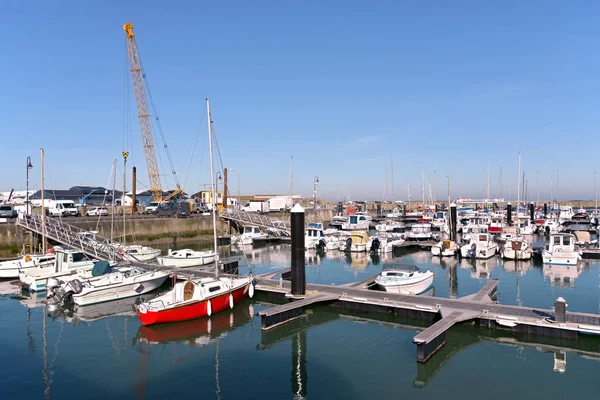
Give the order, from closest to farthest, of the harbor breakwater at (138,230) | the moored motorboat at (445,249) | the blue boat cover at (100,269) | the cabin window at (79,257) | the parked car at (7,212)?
1. the blue boat cover at (100,269)
2. the cabin window at (79,257)
3. the harbor breakwater at (138,230)
4. the moored motorboat at (445,249)
5. the parked car at (7,212)

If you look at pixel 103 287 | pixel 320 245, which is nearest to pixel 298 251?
pixel 103 287

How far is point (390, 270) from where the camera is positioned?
30.6 metres

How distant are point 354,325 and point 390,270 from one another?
7596 millimetres

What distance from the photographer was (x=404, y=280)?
96.5ft

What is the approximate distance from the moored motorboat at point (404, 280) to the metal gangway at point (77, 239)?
24.9m

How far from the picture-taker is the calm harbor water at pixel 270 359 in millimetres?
16281

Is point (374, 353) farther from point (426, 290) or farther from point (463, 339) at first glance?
point (426, 290)

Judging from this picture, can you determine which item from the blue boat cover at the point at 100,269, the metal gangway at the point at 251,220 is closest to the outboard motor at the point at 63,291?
the blue boat cover at the point at 100,269

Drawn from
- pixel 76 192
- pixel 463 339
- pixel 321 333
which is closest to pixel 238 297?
pixel 321 333

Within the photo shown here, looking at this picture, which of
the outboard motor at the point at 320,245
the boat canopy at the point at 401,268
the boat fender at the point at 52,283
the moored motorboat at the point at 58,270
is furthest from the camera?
the outboard motor at the point at 320,245

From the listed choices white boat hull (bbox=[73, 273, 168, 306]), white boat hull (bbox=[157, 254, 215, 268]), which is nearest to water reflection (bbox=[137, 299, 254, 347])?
white boat hull (bbox=[73, 273, 168, 306])

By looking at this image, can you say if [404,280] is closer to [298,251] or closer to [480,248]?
[298,251]

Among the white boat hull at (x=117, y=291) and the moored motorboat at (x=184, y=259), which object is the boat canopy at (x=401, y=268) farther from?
the moored motorboat at (x=184, y=259)

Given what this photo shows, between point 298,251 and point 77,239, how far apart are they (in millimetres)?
29226
